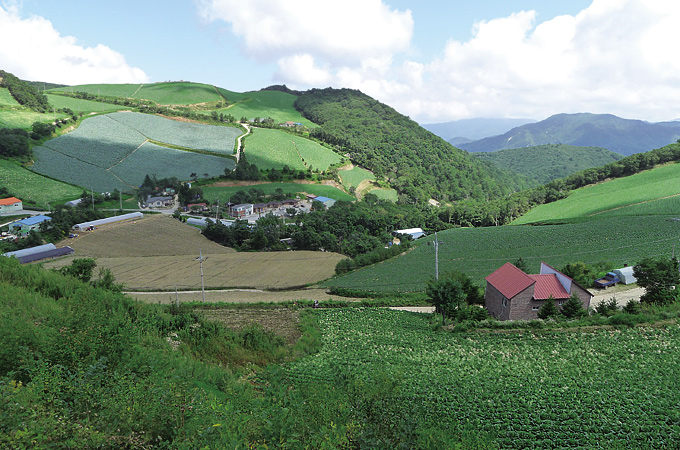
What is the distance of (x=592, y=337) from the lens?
21812 millimetres

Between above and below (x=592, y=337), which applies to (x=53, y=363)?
above

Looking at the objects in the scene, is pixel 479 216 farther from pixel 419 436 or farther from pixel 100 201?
pixel 419 436

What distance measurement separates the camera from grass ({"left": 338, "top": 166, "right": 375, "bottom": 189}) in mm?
103350

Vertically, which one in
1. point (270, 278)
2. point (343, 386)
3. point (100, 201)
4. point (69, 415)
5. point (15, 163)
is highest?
point (15, 163)

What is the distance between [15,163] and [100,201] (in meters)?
21.2

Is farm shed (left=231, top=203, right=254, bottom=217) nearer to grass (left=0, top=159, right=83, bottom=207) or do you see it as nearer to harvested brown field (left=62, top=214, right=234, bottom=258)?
harvested brown field (left=62, top=214, right=234, bottom=258)

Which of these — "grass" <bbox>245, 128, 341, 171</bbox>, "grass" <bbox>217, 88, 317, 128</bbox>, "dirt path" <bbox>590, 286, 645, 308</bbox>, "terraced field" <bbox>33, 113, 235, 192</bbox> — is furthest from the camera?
"grass" <bbox>217, 88, 317, 128</bbox>

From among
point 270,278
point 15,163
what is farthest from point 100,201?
point 270,278

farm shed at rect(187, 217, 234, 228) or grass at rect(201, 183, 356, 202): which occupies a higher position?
grass at rect(201, 183, 356, 202)

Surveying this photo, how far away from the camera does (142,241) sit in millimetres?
54250

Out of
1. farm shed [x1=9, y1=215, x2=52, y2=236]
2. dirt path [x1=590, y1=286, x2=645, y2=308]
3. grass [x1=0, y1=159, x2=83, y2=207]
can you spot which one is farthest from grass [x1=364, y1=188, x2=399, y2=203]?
dirt path [x1=590, y1=286, x2=645, y2=308]

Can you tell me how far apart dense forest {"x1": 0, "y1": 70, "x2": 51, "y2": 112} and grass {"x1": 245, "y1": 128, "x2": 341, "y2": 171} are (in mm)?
54699

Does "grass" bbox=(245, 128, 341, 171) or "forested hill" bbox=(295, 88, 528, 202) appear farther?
"forested hill" bbox=(295, 88, 528, 202)

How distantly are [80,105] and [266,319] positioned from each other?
404 ft
